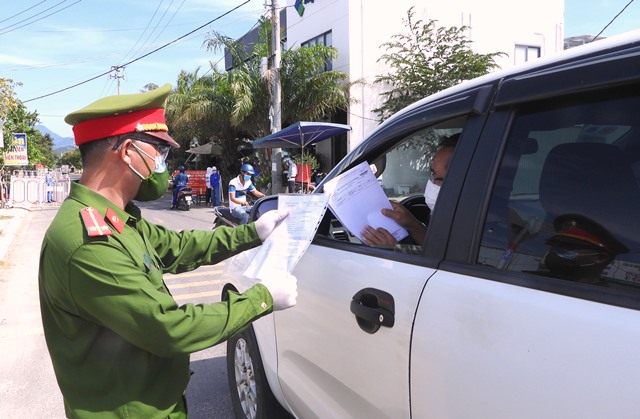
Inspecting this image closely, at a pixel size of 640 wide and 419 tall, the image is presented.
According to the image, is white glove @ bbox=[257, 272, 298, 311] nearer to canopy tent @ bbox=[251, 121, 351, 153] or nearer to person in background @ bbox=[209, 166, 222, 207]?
canopy tent @ bbox=[251, 121, 351, 153]

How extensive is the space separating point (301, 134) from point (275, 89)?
308 centimetres

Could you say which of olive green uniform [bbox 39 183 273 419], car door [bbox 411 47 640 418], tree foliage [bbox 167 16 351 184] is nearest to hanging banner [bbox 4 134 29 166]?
tree foliage [bbox 167 16 351 184]

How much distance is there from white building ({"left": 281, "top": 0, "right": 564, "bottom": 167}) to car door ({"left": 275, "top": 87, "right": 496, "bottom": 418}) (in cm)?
1610

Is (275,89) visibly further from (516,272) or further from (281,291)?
(516,272)

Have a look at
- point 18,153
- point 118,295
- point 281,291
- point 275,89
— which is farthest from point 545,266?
point 18,153

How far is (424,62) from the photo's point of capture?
17.3 m

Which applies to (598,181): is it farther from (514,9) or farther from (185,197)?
(514,9)

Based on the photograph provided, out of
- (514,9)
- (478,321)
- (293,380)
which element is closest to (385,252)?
(478,321)

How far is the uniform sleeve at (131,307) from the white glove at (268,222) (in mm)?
695

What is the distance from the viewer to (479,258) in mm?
1476

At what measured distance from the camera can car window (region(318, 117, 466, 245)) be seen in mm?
2201

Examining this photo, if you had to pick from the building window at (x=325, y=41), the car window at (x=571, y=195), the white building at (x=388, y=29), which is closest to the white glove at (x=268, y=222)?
the car window at (x=571, y=195)

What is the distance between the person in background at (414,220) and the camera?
2.21 m

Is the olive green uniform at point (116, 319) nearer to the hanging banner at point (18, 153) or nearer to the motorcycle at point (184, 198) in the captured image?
the motorcycle at point (184, 198)
